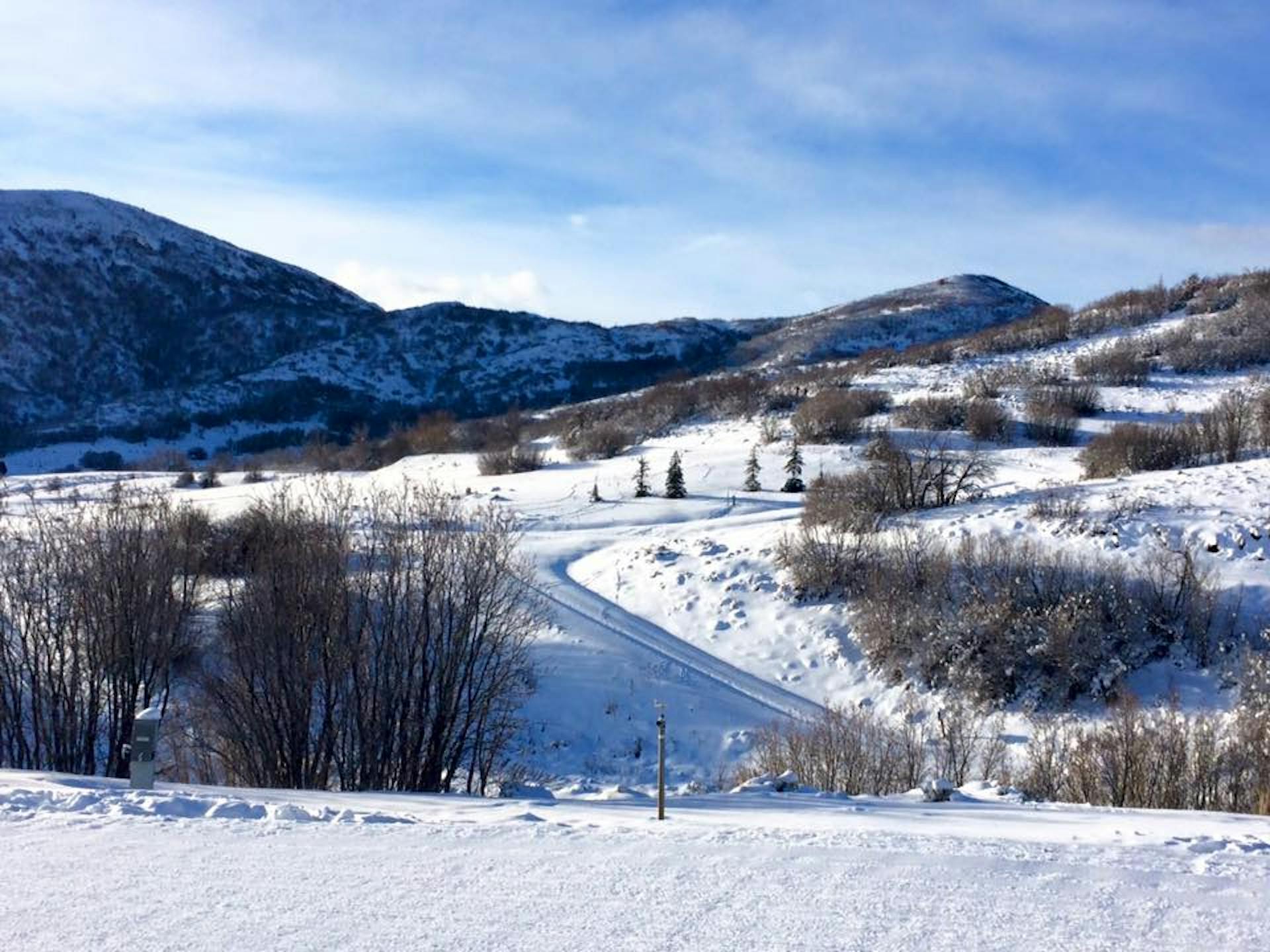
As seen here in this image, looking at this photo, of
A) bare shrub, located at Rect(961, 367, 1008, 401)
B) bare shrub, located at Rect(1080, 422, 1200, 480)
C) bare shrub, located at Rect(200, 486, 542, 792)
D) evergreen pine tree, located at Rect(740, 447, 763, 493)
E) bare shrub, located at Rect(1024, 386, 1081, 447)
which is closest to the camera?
bare shrub, located at Rect(200, 486, 542, 792)

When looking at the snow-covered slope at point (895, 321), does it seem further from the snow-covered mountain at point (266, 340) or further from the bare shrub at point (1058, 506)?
the bare shrub at point (1058, 506)

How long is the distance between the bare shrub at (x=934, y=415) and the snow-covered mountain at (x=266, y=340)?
40029 millimetres

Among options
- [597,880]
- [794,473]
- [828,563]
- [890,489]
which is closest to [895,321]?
[794,473]

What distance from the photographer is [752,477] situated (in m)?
32.7

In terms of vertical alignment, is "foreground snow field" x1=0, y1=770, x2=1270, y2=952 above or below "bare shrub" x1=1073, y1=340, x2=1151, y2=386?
below

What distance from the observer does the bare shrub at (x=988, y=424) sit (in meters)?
35.2

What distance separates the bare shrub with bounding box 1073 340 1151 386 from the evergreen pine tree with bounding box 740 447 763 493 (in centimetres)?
1573

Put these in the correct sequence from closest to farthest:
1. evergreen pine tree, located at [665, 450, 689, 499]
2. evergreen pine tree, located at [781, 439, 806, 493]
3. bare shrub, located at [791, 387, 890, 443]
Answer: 1. evergreen pine tree, located at [665, 450, 689, 499]
2. evergreen pine tree, located at [781, 439, 806, 493]
3. bare shrub, located at [791, 387, 890, 443]

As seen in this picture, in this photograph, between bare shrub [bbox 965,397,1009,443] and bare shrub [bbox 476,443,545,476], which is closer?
bare shrub [bbox 965,397,1009,443]

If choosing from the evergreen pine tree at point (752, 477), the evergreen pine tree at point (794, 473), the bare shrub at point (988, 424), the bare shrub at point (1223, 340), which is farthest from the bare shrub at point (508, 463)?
the bare shrub at point (1223, 340)

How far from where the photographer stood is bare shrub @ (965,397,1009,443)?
35250mm

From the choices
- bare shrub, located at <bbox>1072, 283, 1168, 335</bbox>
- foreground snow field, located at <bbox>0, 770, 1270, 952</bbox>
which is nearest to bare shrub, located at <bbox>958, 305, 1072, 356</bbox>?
bare shrub, located at <bbox>1072, 283, 1168, 335</bbox>

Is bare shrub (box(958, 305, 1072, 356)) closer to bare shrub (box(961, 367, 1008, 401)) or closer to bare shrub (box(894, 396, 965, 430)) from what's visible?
bare shrub (box(961, 367, 1008, 401))

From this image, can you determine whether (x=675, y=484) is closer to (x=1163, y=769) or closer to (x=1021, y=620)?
(x=1021, y=620)
